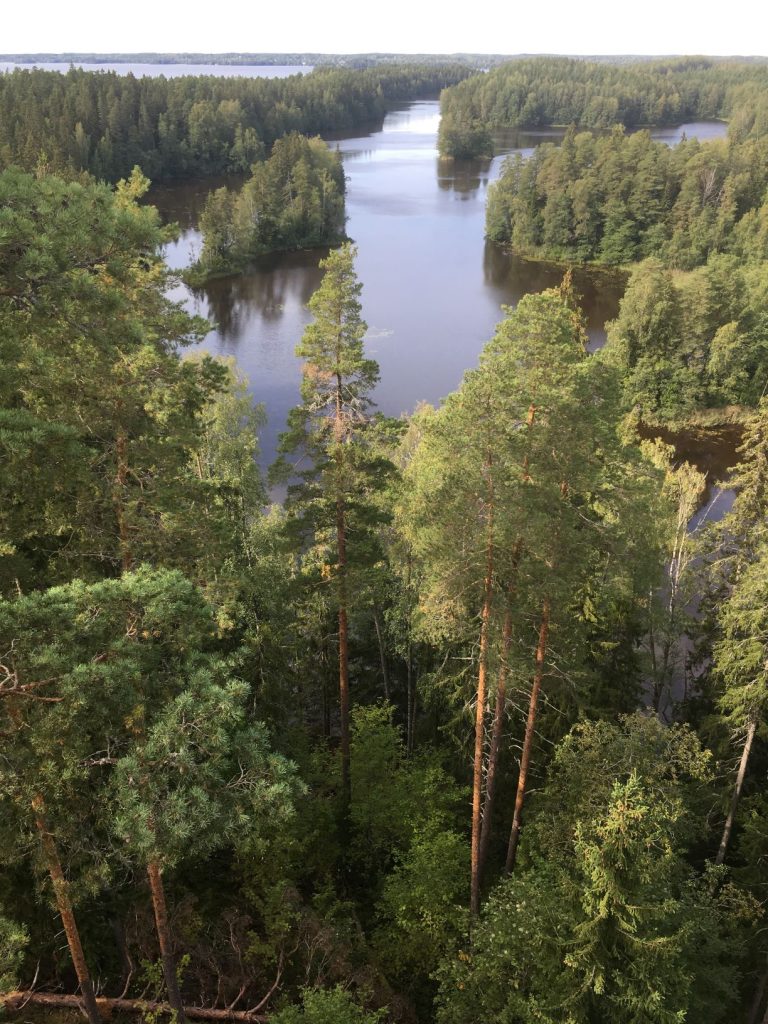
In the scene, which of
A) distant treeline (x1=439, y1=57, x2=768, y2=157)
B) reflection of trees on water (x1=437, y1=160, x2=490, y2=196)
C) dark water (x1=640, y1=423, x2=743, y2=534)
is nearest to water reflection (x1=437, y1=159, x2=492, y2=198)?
reflection of trees on water (x1=437, y1=160, x2=490, y2=196)

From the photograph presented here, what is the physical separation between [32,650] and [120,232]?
5835 millimetres

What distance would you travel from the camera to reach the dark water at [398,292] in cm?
4591

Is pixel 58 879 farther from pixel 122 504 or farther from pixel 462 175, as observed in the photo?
pixel 462 175

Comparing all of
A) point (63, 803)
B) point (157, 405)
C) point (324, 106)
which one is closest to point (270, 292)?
point (157, 405)

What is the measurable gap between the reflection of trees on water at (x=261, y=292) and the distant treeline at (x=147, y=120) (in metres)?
18.0

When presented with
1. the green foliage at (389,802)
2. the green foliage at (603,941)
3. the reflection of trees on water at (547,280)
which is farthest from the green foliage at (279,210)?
the green foliage at (603,941)

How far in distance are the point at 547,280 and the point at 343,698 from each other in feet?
194

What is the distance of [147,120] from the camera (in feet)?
314

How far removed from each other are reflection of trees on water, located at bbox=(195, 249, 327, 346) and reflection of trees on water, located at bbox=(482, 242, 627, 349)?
17.1 meters

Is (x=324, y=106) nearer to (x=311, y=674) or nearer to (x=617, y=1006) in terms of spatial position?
(x=311, y=674)

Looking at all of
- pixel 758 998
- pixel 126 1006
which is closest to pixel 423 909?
pixel 126 1006

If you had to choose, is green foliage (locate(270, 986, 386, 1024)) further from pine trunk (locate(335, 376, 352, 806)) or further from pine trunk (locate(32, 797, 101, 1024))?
pine trunk (locate(335, 376, 352, 806))

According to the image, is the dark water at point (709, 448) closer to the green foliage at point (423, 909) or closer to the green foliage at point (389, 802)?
the green foliage at point (389, 802)

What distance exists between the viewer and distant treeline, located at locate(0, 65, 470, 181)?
74750 millimetres
